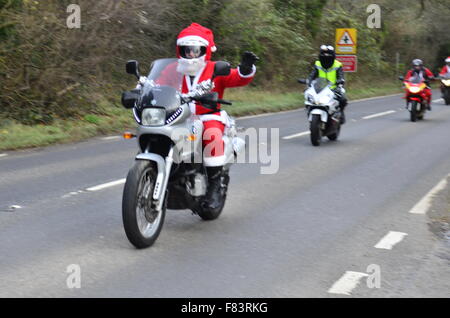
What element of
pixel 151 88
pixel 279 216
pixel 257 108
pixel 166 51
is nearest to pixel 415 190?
pixel 279 216

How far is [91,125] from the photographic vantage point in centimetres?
1733

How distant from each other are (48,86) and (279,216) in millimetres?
10405

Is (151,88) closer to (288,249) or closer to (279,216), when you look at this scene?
(288,249)

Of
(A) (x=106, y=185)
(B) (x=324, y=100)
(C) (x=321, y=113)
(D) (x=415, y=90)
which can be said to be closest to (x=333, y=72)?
(B) (x=324, y=100)

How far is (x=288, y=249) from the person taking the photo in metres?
7.14

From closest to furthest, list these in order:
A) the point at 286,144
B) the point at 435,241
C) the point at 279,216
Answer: the point at 435,241 → the point at 279,216 → the point at 286,144

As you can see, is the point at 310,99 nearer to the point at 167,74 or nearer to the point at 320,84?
the point at 320,84

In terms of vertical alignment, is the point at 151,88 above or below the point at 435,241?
above

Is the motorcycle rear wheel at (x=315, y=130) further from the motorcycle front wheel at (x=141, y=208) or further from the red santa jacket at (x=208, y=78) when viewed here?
the motorcycle front wheel at (x=141, y=208)

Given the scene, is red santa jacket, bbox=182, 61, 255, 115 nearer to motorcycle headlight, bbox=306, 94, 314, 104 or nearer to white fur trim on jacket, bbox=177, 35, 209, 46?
white fur trim on jacket, bbox=177, 35, 209, 46

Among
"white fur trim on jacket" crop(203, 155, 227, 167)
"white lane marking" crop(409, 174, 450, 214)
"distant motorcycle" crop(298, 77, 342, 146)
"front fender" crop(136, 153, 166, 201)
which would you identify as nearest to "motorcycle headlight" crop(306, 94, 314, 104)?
"distant motorcycle" crop(298, 77, 342, 146)

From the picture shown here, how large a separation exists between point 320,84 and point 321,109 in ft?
1.86

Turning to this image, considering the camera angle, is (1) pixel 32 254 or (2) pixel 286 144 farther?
(2) pixel 286 144

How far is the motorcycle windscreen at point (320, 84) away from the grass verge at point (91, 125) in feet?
14.3
